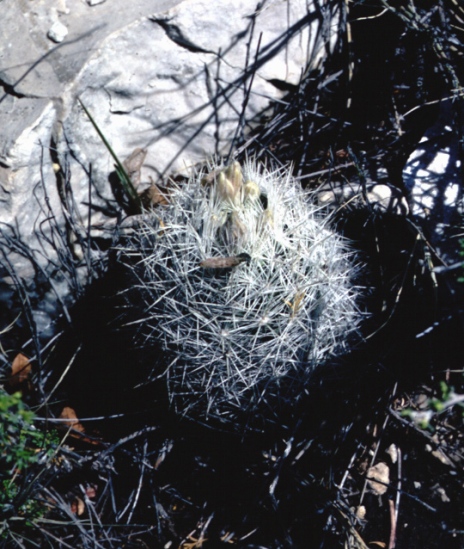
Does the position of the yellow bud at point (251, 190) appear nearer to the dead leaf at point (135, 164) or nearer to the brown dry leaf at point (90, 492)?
the dead leaf at point (135, 164)

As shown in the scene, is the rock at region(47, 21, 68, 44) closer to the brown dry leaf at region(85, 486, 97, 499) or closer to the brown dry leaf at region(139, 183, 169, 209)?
the brown dry leaf at region(139, 183, 169, 209)

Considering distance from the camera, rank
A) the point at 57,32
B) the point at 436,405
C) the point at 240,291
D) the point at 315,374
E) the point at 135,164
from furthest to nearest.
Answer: the point at 135,164 < the point at 57,32 < the point at 315,374 < the point at 240,291 < the point at 436,405

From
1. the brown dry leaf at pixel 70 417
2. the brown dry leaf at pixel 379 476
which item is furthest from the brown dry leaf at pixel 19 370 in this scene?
the brown dry leaf at pixel 379 476

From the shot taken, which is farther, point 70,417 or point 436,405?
point 70,417

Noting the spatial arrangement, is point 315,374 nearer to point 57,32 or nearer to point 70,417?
point 70,417

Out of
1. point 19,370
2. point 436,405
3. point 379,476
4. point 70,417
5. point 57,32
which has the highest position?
point 57,32

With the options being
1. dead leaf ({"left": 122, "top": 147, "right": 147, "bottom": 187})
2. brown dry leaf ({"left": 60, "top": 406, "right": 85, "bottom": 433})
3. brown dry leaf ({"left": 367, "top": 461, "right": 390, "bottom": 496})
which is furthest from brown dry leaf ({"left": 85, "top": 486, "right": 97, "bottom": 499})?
dead leaf ({"left": 122, "top": 147, "right": 147, "bottom": 187})

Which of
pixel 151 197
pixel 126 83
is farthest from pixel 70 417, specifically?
pixel 126 83
